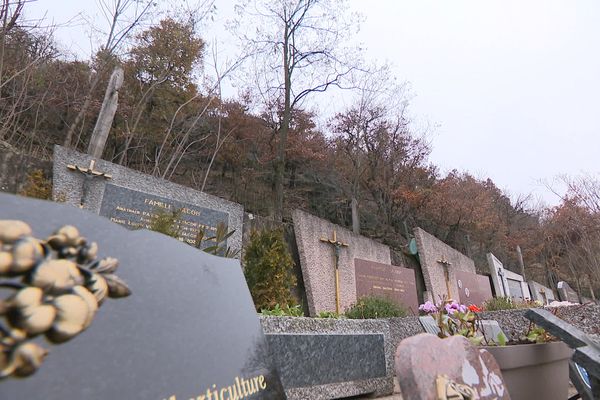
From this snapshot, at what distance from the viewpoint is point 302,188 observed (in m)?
17.0

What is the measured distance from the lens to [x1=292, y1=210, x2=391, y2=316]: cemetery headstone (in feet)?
26.9

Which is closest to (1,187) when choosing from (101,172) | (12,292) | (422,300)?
(101,172)

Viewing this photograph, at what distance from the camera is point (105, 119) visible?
7234 millimetres

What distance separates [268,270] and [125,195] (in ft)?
7.65

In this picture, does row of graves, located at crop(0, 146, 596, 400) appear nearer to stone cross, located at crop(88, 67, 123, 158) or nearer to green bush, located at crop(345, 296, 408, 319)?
green bush, located at crop(345, 296, 408, 319)

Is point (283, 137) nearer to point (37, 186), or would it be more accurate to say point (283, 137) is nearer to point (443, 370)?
point (37, 186)

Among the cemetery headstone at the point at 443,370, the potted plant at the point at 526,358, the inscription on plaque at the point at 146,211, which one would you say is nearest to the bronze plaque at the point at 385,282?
the inscription on plaque at the point at 146,211

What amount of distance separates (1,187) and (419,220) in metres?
16.1

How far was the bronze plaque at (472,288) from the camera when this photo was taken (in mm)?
13688

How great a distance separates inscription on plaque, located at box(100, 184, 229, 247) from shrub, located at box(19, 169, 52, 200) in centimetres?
69

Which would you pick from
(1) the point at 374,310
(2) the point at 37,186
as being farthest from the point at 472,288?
(2) the point at 37,186

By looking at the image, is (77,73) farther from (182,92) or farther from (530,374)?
(530,374)

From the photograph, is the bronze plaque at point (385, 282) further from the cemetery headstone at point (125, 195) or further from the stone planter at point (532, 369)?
the stone planter at point (532, 369)

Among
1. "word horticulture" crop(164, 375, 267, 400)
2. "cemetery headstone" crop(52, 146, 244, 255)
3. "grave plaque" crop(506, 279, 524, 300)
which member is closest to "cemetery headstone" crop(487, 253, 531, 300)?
"grave plaque" crop(506, 279, 524, 300)
